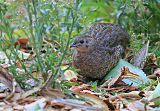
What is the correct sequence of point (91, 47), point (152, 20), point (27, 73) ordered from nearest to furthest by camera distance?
1. point (27, 73)
2. point (91, 47)
3. point (152, 20)

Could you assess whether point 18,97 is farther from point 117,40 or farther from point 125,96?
point 117,40

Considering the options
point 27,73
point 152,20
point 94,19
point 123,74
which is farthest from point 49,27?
point 27,73

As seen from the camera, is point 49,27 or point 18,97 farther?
point 49,27

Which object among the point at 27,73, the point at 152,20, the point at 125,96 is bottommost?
the point at 125,96

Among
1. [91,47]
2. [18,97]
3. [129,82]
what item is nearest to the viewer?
[18,97]

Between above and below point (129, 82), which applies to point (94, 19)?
above
